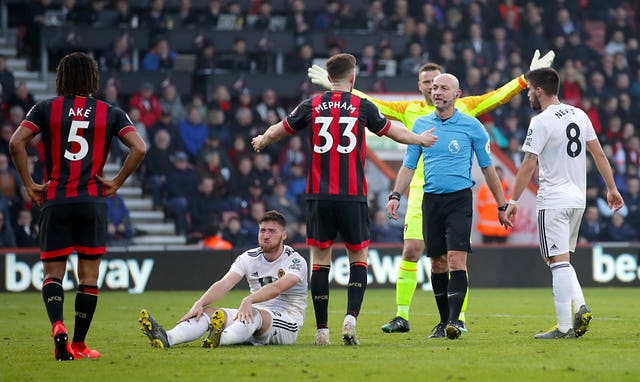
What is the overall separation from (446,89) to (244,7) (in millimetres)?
15292

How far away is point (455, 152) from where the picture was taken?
420 inches

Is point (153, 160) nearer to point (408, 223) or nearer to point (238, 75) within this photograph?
point (238, 75)

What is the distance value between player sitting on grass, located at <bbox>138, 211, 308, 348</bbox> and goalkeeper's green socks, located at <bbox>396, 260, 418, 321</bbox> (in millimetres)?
1824

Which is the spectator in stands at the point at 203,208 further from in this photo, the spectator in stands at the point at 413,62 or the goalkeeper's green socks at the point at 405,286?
the goalkeeper's green socks at the point at 405,286

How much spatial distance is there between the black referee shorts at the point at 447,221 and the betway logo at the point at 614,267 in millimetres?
10386

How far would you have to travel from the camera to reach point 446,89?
10.6 m

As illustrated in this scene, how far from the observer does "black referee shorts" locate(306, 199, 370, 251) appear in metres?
9.88

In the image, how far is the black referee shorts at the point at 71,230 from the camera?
350 inches

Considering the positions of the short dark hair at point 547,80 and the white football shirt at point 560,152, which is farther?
the short dark hair at point 547,80

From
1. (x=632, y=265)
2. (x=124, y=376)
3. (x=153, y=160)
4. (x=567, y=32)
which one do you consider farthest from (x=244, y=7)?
(x=124, y=376)

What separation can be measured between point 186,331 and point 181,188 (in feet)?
40.1

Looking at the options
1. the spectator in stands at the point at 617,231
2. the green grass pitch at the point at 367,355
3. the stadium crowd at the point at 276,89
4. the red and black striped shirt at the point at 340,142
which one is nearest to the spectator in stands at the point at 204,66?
the stadium crowd at the point at 276,89

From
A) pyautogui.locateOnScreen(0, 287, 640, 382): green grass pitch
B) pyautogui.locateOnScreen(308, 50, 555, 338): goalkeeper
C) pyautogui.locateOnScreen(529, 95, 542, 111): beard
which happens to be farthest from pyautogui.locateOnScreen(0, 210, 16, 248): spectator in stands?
pyautogui.locateOnScreen(529, 95, 542, 111): beard

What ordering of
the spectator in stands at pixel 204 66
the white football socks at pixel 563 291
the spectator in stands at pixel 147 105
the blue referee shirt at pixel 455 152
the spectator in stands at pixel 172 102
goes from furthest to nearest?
the spectator in stands at pixel 204 66
the spectator in stands at pixel 172 102
the spectator in stands at pixel 147 105
the blue referee shirt at pixel 455 152
the white football socks at pixel 563 291
